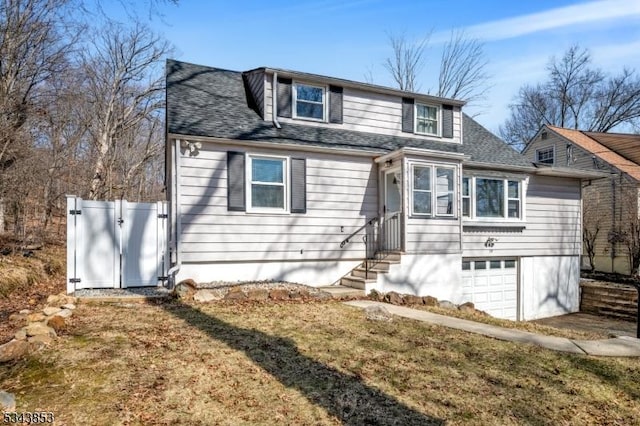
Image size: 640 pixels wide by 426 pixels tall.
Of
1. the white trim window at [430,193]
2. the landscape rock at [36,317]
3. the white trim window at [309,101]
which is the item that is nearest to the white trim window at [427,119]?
the white trim window at [430,193]

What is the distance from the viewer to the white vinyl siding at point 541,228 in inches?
456

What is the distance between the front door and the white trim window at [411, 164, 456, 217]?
0.40 m

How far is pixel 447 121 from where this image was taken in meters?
12.0

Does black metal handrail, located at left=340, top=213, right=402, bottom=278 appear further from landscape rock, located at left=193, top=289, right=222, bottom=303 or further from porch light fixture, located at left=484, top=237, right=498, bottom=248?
landscape rock, located at left=193, top=289, right=222, bottom=303

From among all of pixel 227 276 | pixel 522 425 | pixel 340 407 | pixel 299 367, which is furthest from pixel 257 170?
pixel 522 425

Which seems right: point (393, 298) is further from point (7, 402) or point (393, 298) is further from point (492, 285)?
point (7, 402)

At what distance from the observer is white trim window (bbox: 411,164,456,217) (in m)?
9.92

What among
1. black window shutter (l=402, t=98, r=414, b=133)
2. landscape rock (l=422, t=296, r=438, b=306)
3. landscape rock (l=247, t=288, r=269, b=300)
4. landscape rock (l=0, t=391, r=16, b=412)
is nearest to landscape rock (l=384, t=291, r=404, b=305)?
landscape rock (l=422, t=296, r=438, b=306)

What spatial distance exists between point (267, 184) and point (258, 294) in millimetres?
2763

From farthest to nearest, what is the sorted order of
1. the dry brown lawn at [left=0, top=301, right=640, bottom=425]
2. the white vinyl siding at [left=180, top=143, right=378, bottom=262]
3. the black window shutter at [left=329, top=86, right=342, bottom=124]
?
1. the black window shutter at [left=329, top=86, right=342, bottom=124]
2. the white vinyl siding at [left=180, top=143, right=378, bottom=262]
3. the dry brown lawn at [left=0, top=301, right=640, bottom=425]

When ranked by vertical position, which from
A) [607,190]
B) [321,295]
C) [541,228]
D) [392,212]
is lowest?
[321,295]

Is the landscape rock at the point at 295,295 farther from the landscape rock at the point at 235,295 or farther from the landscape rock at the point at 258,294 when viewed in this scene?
the landscape rock at the point at 235,295

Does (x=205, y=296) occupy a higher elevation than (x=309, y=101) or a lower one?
lower

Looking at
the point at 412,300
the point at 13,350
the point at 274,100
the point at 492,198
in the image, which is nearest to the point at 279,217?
the point at 274,100
